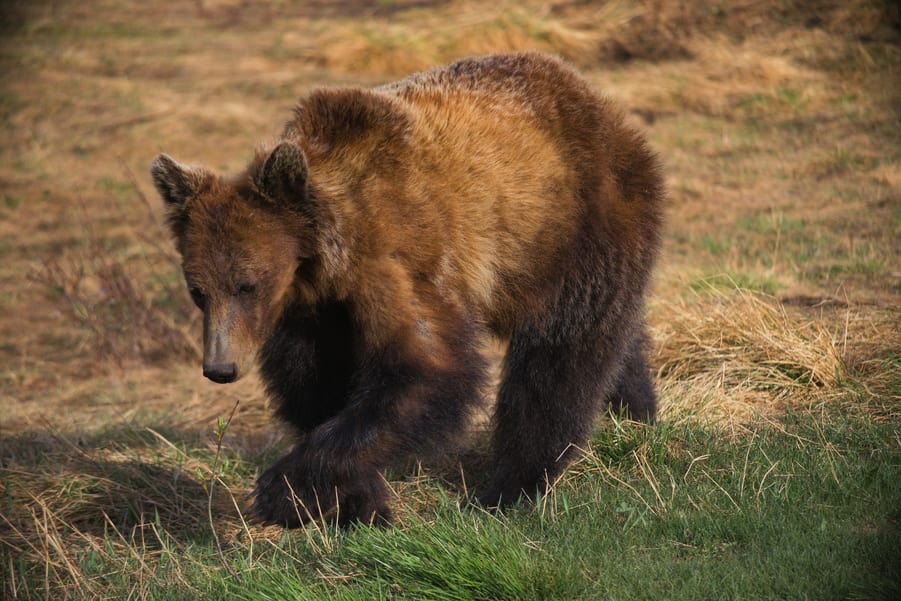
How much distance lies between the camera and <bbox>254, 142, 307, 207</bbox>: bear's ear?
4.54 m

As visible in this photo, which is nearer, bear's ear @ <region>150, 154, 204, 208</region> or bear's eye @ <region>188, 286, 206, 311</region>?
bear's eye @ <region>188, 286, 206, 311</region>

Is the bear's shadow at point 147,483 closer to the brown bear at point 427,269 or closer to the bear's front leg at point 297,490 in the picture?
the brown bear at point 427,269

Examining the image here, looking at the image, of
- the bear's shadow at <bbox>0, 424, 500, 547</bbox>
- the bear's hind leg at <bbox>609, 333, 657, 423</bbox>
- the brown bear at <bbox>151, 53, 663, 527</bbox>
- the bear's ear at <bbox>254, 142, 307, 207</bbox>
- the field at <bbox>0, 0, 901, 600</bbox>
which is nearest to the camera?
the field at <bbox>0, 0, 901, 600</bbox>

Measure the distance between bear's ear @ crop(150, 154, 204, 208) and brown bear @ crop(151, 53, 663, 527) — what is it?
0.03 ft

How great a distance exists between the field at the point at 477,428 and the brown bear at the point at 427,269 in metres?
0.32

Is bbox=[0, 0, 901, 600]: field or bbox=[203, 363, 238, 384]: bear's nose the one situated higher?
bbox=[203, 363, 238, 384]: bear's nose

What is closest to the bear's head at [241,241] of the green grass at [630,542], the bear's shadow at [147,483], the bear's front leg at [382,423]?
the bear's front leg at [382,423]

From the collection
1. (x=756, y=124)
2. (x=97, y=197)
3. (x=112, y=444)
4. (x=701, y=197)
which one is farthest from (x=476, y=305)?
(x=97, y=197)

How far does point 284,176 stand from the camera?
4641mm

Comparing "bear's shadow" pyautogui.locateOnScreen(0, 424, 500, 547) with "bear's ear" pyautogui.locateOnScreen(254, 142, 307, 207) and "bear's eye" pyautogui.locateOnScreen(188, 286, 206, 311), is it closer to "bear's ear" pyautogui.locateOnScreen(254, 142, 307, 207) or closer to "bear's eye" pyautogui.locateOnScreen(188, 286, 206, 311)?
"bear's eye" pyautogui.locateOnScreen(188, 286, 206, 311)

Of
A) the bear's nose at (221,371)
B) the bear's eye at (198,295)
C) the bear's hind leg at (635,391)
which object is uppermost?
the bear's eye at (198,295)

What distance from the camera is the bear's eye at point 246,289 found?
180 inches

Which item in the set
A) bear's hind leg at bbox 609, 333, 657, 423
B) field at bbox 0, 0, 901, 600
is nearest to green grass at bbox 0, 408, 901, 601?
field at bbox 0, 0, 901, 600

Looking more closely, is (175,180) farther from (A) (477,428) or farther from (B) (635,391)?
(B) (635,391)
